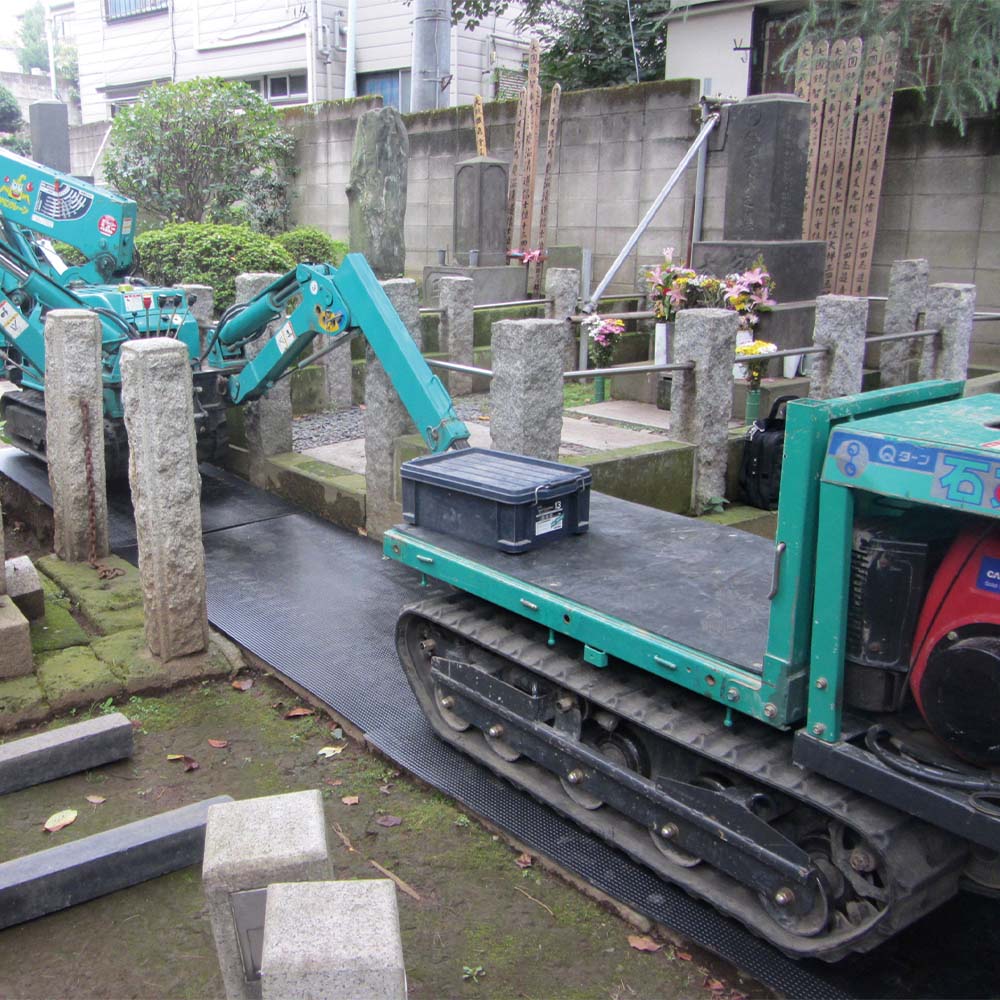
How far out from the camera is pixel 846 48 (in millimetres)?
10336

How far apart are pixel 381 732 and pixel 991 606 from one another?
2.84 metres

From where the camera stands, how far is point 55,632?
5535 mm

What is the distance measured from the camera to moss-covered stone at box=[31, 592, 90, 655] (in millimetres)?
5414

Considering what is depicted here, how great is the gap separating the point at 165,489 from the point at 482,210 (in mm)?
9453

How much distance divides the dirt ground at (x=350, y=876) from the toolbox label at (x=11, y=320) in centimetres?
398

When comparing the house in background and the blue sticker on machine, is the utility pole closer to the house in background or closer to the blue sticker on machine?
the house in background

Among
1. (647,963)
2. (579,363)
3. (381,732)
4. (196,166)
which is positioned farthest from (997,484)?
(196,166)

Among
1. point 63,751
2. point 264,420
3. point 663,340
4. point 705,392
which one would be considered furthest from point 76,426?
point 663,340

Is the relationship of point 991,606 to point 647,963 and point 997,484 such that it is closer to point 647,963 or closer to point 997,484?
point 997,484

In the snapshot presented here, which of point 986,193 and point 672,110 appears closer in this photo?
point 986,193

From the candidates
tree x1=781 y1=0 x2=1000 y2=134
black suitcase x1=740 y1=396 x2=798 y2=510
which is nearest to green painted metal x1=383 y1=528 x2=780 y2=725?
black suitcase x1=740 y1=396 x2=798 y2=510

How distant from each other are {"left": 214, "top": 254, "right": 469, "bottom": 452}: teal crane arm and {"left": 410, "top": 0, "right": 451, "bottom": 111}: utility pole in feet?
28.0

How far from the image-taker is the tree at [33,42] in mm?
69500

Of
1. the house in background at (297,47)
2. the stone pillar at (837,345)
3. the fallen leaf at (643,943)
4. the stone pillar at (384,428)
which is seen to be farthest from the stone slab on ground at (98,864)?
the house in background at (297,47)
